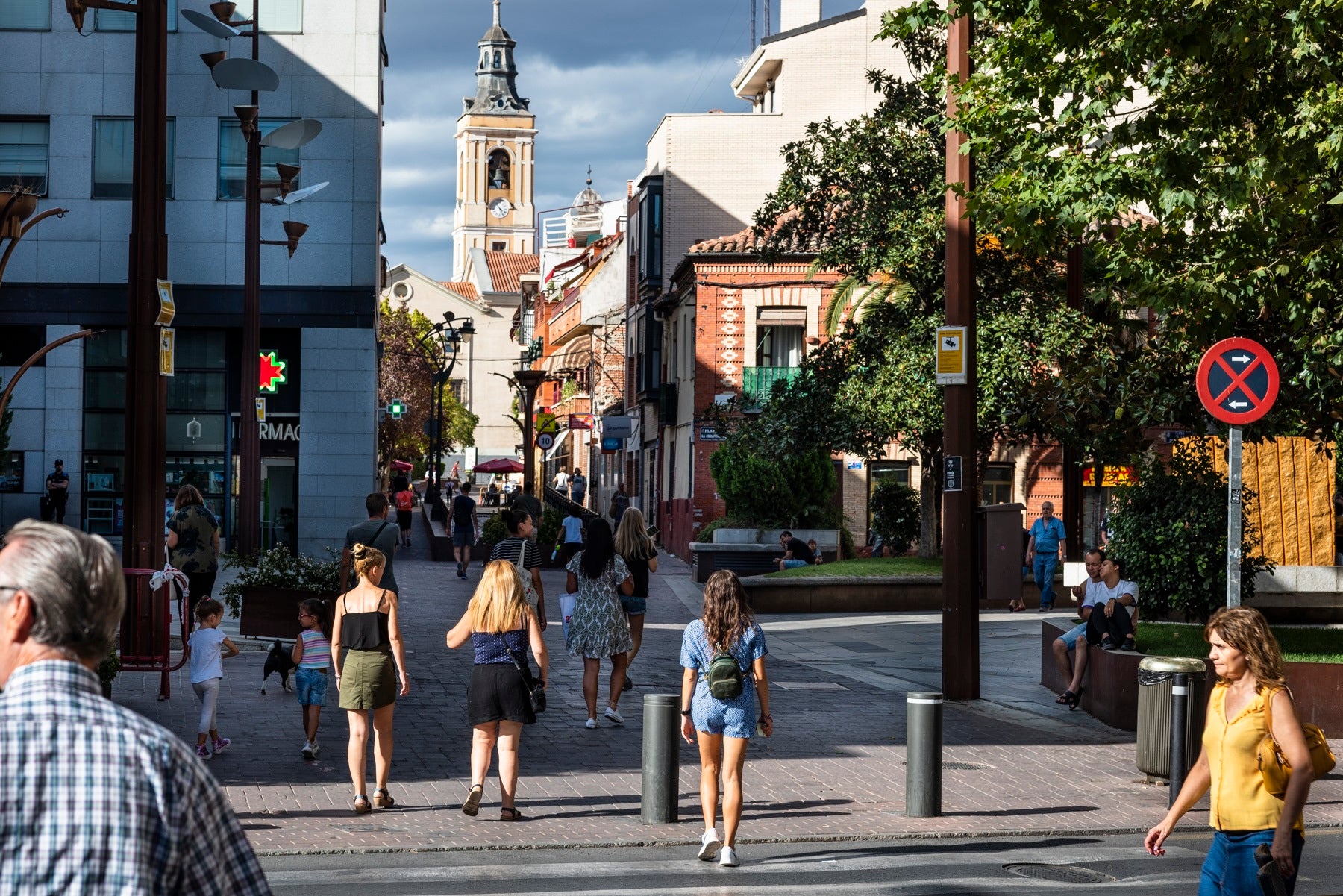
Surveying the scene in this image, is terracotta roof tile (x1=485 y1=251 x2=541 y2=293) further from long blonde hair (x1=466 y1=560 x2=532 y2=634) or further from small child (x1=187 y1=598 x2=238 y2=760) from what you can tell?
long blonde hair (x1=466 y1=560 x2=532 y2=634)

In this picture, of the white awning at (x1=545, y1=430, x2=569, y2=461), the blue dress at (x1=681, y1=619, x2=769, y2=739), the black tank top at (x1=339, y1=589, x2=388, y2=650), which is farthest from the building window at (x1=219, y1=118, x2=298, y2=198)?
the white awning at (x1=545, y1=430, x2=569, y2=461)

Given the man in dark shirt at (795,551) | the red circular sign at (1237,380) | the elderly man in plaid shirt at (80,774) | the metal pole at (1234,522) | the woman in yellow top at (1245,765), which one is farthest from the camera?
the man in dark shirt at (795,551)

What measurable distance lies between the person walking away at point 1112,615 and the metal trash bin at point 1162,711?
3.08 meters

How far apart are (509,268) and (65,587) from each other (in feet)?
458

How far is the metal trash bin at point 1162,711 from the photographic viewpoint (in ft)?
34.4

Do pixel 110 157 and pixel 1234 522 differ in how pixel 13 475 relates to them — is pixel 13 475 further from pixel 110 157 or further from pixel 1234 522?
pixel 1234 522

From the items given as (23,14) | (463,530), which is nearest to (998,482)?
(463,530)

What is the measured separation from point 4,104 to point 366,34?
6350mm

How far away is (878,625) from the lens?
23.5m

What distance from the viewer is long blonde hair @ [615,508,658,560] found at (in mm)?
14289

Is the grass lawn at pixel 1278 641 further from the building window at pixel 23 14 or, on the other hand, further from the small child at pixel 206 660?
the building window at pixel 23 14

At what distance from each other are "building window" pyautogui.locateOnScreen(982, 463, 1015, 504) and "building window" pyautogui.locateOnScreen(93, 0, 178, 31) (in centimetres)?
2034

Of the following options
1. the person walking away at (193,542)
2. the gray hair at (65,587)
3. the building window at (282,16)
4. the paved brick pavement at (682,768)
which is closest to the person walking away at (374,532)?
the paved brick pavement at (682,768)

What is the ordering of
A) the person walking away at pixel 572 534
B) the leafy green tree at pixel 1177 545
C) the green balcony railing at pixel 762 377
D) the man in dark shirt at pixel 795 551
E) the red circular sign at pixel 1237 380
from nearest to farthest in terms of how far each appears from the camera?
1. the red circular sign at pixel 1237 380
2. the leafy green tree at pixel 1177 545
3. the person walking away at pixel 572 534
4. the man in dark shirt at pixel 795 551
5. the green balcony railing at pixel 762 377
